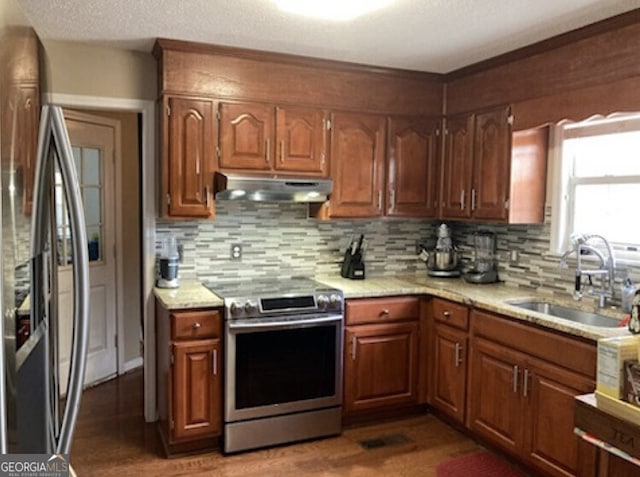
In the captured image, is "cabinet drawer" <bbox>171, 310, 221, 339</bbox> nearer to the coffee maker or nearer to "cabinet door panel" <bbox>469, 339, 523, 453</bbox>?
the coffee maker

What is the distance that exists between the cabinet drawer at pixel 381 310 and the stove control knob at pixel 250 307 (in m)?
0.62

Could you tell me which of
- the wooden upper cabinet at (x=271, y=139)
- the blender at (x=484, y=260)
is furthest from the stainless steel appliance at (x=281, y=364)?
the blender at (x=484, y=260)

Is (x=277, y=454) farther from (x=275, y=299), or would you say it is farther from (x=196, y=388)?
(x=275, y=299)

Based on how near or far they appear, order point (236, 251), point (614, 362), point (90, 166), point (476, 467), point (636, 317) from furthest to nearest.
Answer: point (90, 166) → point (236, 251) → point (476, 467) → point (636, 317) → point (614, 362)

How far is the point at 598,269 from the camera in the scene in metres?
3.01

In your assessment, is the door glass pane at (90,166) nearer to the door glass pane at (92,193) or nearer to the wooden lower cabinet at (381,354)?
the door glass pane at (92,193)

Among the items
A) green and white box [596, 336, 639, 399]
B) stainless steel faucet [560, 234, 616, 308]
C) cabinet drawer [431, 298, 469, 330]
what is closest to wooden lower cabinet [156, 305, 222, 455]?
cabinet drawer [431, 298, 469, 330]

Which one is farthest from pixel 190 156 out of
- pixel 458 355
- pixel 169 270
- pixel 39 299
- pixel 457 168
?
pixel 39 299

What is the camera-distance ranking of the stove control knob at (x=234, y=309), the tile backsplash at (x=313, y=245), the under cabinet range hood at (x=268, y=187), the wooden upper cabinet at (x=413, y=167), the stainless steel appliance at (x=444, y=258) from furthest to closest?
1. the stainless steel appliance at (x=444, y=258)
2. the wooden upper cabinet at (x=413, y=167)
3. the tile backsplash at (x=313, y=245)
4. the under cabinet range hood at (x=268, y=187)
5. the stove control knob at (x=234, y=309)

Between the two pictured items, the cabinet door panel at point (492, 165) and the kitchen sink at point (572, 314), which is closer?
the kitchen sink at point (572, 314)

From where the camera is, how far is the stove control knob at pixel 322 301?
3.15 meters

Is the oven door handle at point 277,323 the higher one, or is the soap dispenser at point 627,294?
the soap dispenser at point 627,294

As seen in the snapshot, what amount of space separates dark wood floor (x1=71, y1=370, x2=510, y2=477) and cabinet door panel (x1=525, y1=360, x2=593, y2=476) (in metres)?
0.55

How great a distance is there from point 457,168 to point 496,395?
62.2 inches
